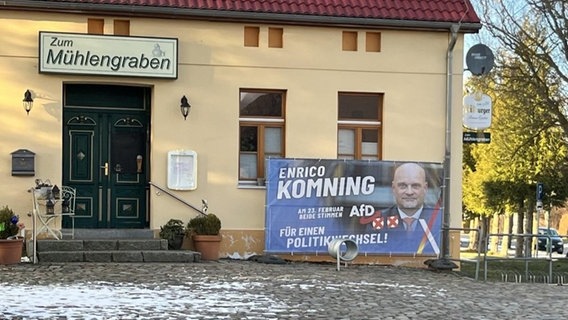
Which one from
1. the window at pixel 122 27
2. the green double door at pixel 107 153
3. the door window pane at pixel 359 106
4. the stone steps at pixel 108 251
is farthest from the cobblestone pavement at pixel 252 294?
the window at pixel 122 27

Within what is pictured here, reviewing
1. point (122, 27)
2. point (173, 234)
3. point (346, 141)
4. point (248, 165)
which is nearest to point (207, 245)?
point (173, 234)

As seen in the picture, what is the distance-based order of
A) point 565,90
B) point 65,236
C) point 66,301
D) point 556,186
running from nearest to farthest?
point 66,301
point 65,236
point 565,90
point 556,186

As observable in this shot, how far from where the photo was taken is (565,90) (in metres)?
27.9

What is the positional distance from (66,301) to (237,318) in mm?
2280

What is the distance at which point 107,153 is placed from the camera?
17578mm

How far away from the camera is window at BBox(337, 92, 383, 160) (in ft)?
60.2

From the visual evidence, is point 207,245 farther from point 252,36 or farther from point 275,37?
point 275,37

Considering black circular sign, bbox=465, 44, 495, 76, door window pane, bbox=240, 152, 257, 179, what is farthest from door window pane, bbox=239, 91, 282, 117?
black circular sign, bbox=465, 44, 495, 76

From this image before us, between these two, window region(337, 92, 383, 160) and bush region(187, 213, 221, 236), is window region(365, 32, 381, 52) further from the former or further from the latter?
bush region(187, 213, 221, 236)

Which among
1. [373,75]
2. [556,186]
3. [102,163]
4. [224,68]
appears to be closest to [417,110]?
[373,75]

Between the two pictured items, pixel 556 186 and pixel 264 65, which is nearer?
pixel 264 65

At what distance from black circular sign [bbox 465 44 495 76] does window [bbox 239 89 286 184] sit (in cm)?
407

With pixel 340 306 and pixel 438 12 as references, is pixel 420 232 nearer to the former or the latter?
pixel 438 12

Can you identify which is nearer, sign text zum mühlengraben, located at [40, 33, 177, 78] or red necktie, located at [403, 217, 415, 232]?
sign text zum mühlengraben, located at [40, 33, 177, 78]
